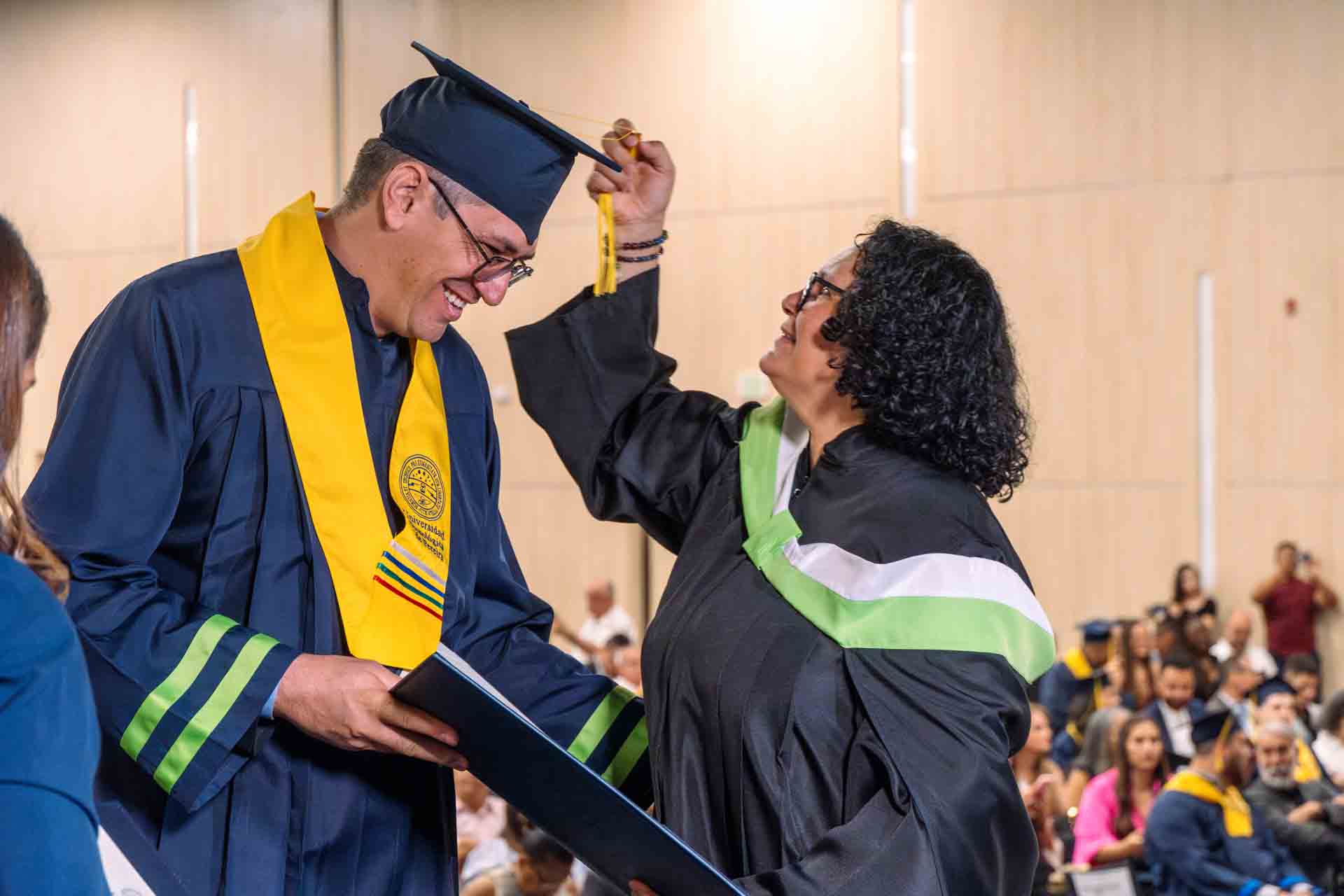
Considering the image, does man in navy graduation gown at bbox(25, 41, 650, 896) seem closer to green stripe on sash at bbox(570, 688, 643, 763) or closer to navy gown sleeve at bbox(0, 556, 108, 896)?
green stripe on sash at bbox(570, 688, 643, 763)

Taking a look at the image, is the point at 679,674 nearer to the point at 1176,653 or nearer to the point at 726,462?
the point at 726,462

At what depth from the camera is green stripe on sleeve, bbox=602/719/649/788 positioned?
244 cm

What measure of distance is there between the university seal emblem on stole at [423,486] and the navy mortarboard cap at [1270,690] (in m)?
6.61

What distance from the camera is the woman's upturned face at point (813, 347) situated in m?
2.40

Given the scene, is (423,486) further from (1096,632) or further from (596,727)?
(1096,632)

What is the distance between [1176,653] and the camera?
863 cm

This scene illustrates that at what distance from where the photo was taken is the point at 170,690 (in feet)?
6.22

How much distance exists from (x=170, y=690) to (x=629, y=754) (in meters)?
0.79

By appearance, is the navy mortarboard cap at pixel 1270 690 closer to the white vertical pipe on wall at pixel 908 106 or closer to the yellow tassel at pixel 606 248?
the white vertical pipe on wall at pixel 908 106

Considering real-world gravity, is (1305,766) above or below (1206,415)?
below

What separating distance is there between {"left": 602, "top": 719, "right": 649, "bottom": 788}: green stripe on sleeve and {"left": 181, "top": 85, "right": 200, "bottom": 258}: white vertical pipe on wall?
34.0ft

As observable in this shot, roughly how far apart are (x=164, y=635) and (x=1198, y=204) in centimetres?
1034

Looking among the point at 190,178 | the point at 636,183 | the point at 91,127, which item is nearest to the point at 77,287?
the point at 91,127

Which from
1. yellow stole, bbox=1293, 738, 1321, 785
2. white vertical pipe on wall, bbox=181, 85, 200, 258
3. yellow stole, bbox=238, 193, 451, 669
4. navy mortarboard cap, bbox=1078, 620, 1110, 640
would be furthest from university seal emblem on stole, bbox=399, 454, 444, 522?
white vertical pipe on wall, bbox=181, 85, 200, 258
